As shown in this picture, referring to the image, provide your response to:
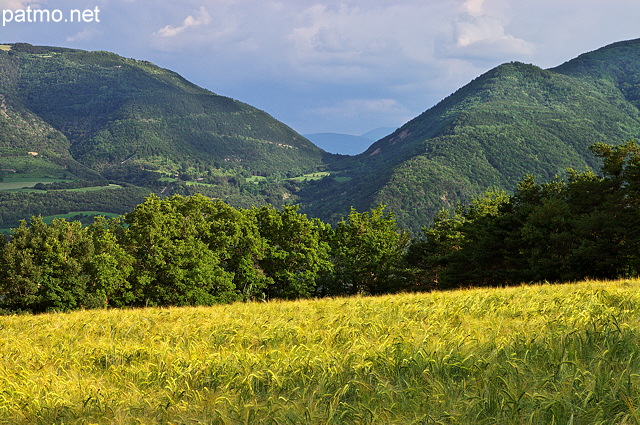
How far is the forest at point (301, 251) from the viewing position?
3816cm

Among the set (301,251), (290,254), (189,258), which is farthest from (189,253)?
(301,251)

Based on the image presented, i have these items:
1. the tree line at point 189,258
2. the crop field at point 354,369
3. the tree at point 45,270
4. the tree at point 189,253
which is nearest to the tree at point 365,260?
the tree line at point 189,258

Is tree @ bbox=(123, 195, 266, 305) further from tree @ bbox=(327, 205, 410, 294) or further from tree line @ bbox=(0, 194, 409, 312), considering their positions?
tree @ bbox=(327, 205, 410, 294)

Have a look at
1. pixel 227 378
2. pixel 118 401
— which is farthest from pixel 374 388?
pixel 118 401

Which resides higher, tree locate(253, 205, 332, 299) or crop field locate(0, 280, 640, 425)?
crop field locate(0, 280, 640, 425)

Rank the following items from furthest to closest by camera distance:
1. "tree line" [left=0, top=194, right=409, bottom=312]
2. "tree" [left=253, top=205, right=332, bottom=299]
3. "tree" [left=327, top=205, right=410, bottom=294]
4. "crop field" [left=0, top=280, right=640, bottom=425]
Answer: "tree" [left=327, top=205, right=410, bottom=294] < "tree" [left=253, top=205, right=332, bottom=299] < "tree line" [left=0, top=194, right=409, bottom=312] < "crop field" [left=0, top=280, right=640, bottom=425]

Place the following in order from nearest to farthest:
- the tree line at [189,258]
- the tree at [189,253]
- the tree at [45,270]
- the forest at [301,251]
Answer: the forest at [301,251] < the tree at [45,270] < the tree line at [189,258] < the tree at [189,253]

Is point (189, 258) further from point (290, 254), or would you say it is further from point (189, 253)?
point (290, 254)

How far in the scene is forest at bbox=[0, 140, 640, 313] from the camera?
38156 mm

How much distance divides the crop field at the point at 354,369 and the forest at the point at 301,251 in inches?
1023

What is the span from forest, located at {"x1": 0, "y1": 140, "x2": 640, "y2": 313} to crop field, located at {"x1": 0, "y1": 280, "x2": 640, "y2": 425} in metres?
26.0

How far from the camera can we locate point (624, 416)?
3740 mm

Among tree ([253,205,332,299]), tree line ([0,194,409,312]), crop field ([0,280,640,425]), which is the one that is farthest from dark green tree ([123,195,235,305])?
crop field ([0,280,640,425])

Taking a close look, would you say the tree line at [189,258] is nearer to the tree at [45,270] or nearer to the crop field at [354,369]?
the tree at [45,270]
